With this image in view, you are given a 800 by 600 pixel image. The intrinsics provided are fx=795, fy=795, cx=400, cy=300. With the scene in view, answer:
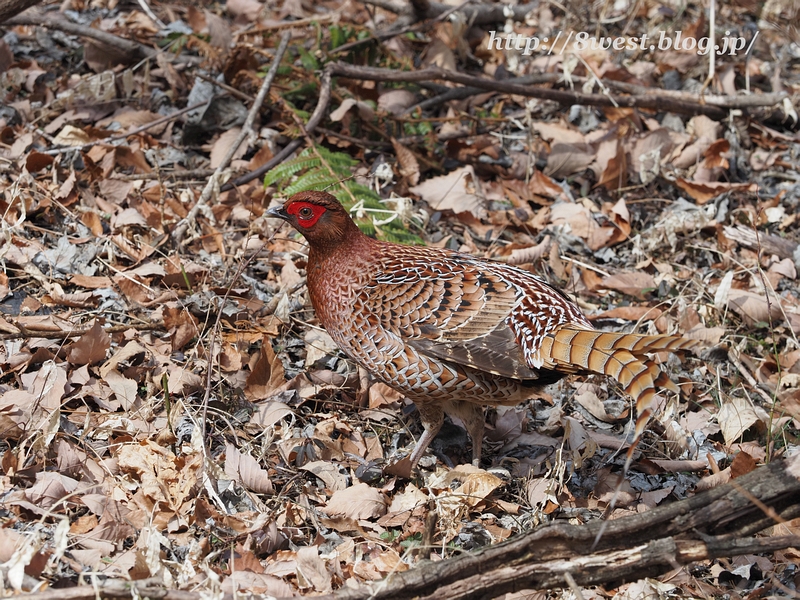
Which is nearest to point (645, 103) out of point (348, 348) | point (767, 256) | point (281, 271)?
point (767, 256)

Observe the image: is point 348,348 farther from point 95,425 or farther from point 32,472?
point 32,472

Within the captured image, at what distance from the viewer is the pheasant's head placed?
459cm

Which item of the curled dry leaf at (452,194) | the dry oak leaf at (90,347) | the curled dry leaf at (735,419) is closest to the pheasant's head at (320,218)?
the dry oak leaf at (90,347)

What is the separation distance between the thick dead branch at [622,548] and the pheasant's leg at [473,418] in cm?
146

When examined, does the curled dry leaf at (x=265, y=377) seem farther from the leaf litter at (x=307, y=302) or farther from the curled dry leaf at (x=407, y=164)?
the curled dry leaf at (x=407, y=164)

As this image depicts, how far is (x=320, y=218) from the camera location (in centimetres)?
461

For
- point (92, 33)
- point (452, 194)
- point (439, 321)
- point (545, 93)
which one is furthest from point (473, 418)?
point (92, 33)

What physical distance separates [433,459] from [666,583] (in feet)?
4.94

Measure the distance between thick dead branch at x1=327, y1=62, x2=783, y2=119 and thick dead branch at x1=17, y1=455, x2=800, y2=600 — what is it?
4209 mm

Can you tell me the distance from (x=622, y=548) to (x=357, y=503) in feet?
4.75

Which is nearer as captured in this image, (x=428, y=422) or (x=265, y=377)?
(x=428, y=422)

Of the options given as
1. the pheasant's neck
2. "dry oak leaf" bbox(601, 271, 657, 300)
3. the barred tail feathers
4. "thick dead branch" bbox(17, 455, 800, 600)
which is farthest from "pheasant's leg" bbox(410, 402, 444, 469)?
"dry oak leaf" bbox(601, 271, 657, 300)

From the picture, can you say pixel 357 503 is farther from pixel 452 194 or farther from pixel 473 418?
pixel 452 194

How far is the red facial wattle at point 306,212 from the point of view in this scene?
4.59m
